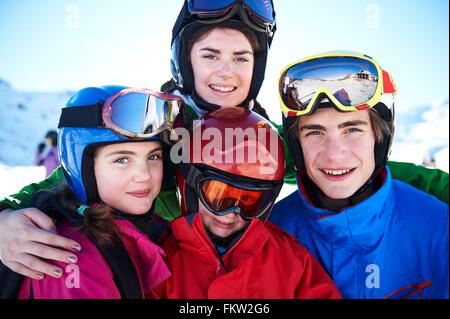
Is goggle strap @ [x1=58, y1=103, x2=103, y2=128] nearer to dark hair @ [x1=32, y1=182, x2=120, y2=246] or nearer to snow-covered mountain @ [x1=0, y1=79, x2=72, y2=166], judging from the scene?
dark hair @ [x1=32, y1=182, x2=120, y2=246]

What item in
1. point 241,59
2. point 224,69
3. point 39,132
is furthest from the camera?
point 39,132

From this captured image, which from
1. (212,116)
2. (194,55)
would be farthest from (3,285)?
(194,55)

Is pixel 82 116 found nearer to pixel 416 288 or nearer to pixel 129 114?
pixel 129 114

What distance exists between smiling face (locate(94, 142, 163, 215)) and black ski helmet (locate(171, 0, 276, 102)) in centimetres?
116

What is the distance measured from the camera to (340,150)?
271 centimetres

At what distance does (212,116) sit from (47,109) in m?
25.3

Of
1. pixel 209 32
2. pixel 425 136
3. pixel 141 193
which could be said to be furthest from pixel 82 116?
pixel 425 136

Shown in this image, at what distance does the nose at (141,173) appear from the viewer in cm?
271

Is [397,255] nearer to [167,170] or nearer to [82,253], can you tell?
[167,170]

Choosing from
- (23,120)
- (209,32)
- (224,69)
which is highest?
(23,120)

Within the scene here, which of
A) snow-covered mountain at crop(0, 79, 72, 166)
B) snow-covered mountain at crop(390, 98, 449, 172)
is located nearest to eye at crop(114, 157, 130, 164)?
snow-covered mountain at crop(390, 98, 449, 172)

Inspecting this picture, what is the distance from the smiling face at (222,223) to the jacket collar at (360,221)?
53 cm

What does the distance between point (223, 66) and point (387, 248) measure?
1.85m

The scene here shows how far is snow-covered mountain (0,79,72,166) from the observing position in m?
16.6
